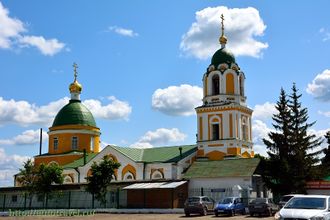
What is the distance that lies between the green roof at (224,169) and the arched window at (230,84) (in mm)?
9546

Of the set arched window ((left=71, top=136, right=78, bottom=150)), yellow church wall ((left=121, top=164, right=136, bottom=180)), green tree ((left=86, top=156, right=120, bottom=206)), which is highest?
arched window ((left=71, top=136, right=78, bottom=150))

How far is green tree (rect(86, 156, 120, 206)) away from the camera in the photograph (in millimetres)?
38250

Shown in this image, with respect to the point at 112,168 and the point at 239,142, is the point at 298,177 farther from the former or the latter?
the point at 112,168

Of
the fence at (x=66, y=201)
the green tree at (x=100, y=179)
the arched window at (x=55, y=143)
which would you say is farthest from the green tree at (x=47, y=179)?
the arched window at (x=55, y=143)

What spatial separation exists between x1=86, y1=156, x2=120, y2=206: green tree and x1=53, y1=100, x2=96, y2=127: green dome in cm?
1878

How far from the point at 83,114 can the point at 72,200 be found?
17.9 metres

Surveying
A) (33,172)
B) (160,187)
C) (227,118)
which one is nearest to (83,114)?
(33,172)

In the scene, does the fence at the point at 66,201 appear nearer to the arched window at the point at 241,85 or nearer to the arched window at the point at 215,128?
the arched window at the point at 215,128

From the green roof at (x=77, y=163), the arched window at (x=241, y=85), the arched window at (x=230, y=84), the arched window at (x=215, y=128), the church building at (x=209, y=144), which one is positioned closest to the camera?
the church building at (x=209, y=144)

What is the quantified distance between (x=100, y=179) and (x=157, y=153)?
12.3m

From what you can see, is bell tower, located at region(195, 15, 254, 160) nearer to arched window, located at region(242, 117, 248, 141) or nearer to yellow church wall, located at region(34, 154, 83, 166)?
arched window, located at region(242, 117, 248, 141)

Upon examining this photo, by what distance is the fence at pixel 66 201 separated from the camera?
129 ft

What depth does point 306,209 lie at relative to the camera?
14.4 meters

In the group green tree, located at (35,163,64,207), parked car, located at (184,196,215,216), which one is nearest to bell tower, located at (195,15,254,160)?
green tree, located at (35,163,64,207)
